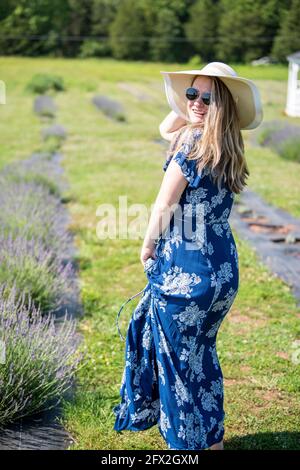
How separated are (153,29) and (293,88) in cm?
1816

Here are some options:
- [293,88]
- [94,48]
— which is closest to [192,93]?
[293,88]

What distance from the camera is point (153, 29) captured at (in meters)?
35.5

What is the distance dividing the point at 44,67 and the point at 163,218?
3648 centimetres

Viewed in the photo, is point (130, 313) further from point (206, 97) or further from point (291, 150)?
point (291, 150)

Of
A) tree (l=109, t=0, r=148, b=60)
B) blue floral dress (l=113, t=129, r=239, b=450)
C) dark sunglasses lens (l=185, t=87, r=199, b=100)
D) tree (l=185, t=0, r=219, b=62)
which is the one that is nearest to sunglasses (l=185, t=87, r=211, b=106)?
dark sunglasses lens (l=185, t=87, r=199, b=100)

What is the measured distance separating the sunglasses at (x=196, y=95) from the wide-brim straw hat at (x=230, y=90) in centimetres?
7

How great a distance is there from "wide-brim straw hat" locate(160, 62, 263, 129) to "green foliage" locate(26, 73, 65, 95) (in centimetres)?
2881

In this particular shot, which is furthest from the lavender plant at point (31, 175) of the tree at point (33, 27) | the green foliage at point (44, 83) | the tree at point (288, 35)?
the tree at point (33, 27)

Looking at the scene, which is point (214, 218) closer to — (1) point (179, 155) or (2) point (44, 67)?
(1) point (179, 155)

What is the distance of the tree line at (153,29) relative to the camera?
73.6ft

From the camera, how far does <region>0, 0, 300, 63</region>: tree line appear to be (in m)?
22.4
